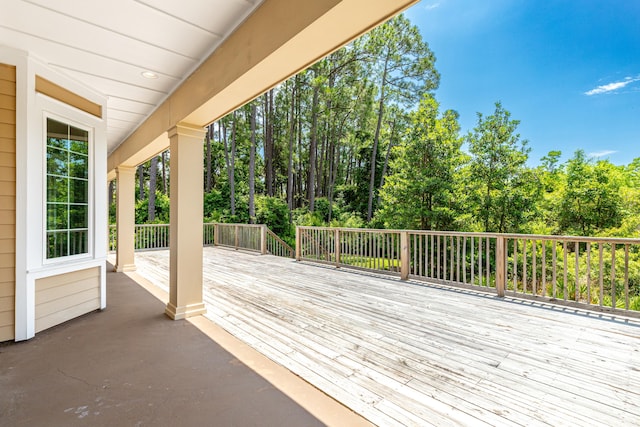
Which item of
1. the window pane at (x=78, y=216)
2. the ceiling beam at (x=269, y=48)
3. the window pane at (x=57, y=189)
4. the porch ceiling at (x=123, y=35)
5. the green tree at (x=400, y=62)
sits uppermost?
the green tree at (x=400, y=62)

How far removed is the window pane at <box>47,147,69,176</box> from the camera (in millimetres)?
3085

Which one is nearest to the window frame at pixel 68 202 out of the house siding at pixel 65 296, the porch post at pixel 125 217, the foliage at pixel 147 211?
the house siding at pixel 65 296

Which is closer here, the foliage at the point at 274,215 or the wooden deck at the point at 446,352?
the wooden deck at the point at 446,352

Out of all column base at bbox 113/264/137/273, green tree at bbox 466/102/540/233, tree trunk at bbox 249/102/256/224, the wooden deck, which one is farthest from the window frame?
green tree at bbox 466/102/540/233

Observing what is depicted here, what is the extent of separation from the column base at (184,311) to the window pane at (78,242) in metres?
1.25

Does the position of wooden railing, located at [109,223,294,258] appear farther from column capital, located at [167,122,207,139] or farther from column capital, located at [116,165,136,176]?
column capital, located at [167,122,207,139]

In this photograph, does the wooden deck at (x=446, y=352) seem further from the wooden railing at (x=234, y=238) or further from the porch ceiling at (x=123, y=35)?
the wooden railing at (x=234, y=238)

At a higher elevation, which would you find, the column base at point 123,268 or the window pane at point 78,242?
the window pane at point 78,242

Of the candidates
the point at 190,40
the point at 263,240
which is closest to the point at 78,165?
the point at 190,40

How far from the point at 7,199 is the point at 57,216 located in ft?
1.70

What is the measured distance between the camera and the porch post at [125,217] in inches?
234

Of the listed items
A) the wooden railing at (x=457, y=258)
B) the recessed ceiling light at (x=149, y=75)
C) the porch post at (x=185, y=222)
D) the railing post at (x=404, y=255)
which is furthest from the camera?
the railing post at (x=404, y=255)

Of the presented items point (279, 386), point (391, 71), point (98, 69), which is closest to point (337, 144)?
point (391, 71)

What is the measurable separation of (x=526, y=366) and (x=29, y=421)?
3277mm
